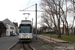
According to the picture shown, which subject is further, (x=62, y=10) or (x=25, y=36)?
(x=62, y=10)

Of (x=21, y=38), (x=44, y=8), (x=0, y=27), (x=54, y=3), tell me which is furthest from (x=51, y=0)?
(x=0, y=27)

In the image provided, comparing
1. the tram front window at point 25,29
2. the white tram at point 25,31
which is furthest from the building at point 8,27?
the tram front window at point 25,29

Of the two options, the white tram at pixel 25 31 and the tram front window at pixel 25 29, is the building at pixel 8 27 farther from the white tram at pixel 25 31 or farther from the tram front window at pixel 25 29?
the tram front window at pixel 25 29

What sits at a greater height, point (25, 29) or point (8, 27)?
point (8, 27)

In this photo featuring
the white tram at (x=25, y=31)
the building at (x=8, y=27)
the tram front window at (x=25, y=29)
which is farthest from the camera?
the building at (x=8, y=27)

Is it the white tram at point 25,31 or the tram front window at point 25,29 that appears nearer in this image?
the white tram at point 25,31

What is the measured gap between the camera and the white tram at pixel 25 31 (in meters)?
18.4

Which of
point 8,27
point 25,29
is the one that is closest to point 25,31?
point 25,29

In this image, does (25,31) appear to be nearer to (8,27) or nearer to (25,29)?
(25,29)

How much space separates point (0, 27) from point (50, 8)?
2282 centimetres

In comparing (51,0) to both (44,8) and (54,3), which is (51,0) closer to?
(54,3)

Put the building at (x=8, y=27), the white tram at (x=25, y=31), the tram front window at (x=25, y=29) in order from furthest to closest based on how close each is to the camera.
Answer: the building at (x=8, y=27) < the tram front window at (x=25, y=29) < the white tram at (x=25, y=31)

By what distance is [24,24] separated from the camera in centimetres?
1905

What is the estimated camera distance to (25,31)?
61.4ft
